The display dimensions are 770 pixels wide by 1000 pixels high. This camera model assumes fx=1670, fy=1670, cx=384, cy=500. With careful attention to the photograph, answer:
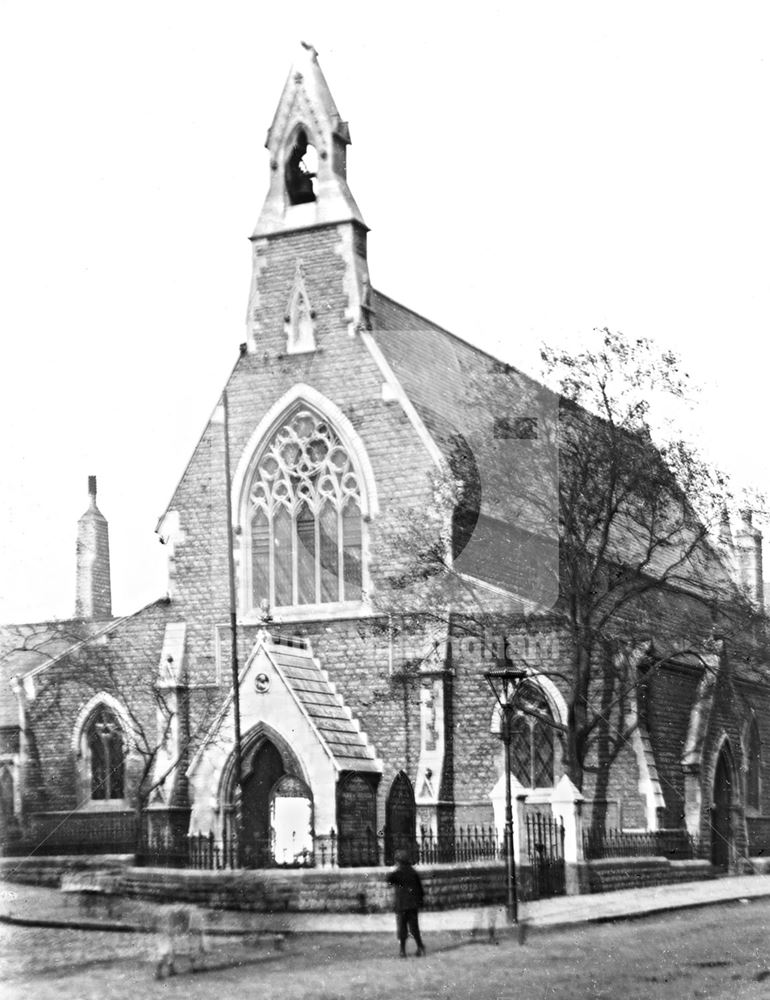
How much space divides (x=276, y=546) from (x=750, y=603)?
10.3 m

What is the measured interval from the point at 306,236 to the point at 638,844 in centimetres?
1511

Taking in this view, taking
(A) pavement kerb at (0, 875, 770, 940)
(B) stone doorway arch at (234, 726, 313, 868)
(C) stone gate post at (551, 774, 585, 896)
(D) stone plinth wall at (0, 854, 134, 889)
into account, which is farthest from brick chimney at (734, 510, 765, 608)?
(D) stone plinth wall at (0, 854, 134, 889)

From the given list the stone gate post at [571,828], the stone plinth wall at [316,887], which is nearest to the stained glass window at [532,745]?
the stone gate post at [571,828]

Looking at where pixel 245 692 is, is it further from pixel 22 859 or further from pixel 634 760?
pixel 634 760

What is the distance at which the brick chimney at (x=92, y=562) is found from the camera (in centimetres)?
5216

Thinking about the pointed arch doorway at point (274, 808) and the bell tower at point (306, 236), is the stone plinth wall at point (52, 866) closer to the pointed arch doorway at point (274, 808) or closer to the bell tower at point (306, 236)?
the pointed arch doorway at point (274, 808)

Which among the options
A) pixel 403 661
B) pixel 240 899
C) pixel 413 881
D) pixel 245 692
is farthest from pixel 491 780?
pixel 413 881

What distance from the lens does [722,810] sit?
39656mm

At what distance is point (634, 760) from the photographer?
1382 inches

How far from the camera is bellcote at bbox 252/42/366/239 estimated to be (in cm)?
3756

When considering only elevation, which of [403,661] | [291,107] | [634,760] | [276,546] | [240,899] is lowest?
[240,899]

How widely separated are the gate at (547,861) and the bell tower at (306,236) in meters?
12.2

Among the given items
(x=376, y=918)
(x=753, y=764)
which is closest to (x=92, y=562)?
(x=753, y=764)

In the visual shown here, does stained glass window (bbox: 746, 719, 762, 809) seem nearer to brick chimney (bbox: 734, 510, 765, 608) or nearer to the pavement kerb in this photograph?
brick chimney (bbox: 734, 510, 765, 608)
